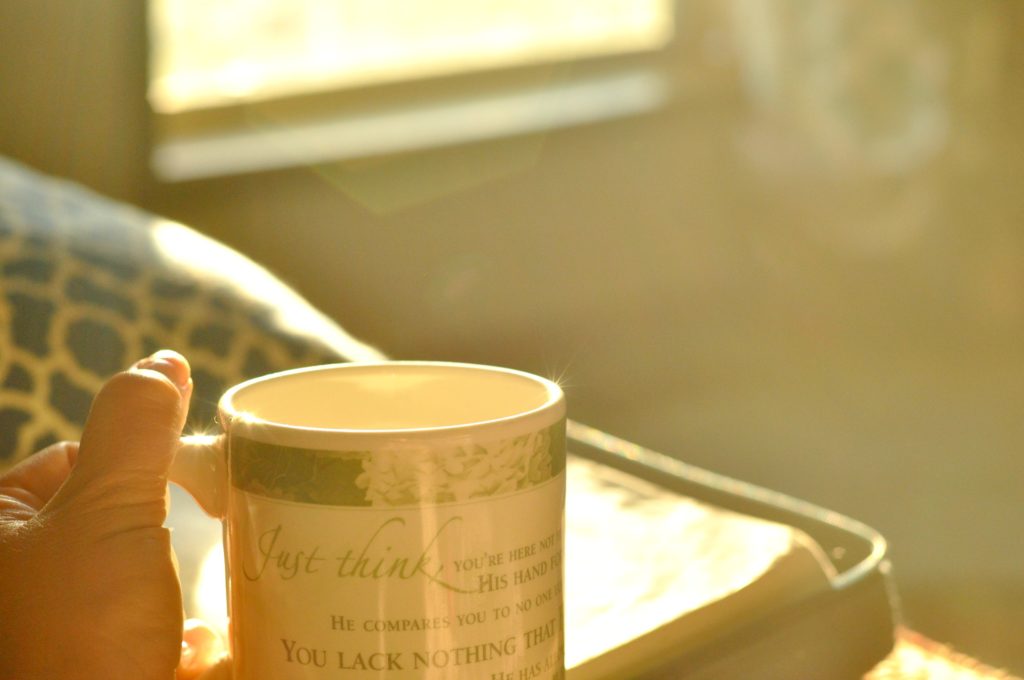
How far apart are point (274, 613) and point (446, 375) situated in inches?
A: 4.8

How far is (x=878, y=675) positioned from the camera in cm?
63

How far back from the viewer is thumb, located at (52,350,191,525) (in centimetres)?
43

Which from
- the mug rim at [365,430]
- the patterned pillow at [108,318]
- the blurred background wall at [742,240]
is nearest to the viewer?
the mug rim at [365,430]

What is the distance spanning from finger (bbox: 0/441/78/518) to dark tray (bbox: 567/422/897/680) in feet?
0.90

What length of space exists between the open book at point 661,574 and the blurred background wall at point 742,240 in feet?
3.77

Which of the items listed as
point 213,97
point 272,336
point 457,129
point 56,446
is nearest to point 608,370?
point 457,129

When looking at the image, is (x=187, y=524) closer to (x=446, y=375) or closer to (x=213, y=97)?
(x=446, y=375)

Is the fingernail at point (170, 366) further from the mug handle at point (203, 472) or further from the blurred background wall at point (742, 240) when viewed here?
the blurred background wall at point (742, 240)

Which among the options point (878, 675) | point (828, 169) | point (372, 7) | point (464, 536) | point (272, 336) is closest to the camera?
point (464, 536)

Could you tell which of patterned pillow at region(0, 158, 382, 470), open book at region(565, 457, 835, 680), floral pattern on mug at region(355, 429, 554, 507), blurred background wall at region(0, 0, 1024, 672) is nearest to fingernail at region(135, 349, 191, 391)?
floral pattern on mug at region(355, 429, 554, 507)

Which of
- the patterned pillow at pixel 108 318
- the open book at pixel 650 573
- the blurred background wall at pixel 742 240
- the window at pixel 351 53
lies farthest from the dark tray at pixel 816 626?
the window at pixel 351 53

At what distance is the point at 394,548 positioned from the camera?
15.3 inches

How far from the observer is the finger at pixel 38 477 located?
50 centimetres

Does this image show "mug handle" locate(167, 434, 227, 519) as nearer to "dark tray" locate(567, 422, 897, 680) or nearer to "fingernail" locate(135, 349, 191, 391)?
"fingernail" locate(135, 349, 191, 391)
